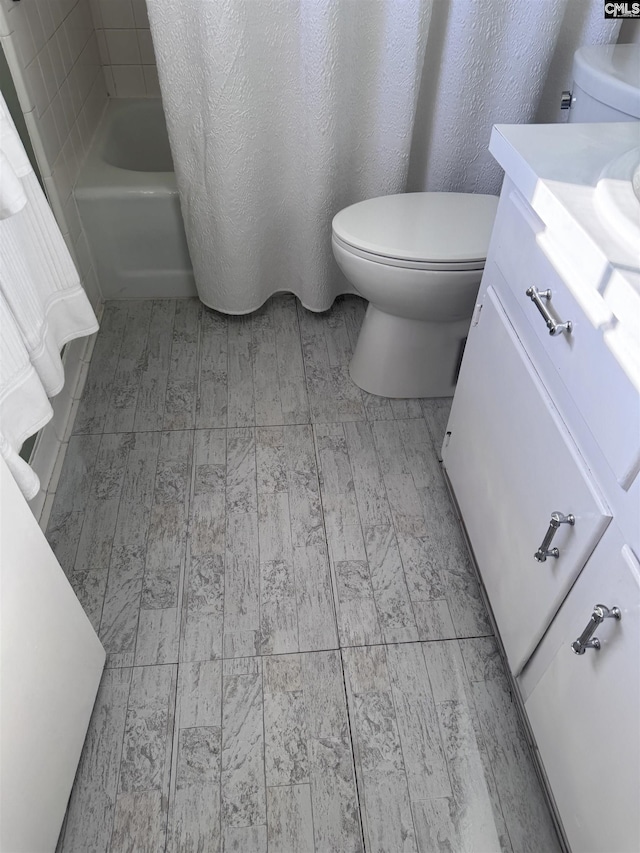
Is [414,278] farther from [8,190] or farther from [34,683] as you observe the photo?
[34,683]

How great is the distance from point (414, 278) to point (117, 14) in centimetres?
145

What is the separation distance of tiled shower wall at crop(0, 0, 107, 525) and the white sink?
45.4 inches

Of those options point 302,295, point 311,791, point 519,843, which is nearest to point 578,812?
point 519,843

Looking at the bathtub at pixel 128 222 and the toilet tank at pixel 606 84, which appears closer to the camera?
the toilet tank at pixel 606 84

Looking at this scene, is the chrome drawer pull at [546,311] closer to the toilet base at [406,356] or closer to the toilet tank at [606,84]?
the toilet tank at [606,84]

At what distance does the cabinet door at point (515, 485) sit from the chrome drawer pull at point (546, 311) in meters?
0.10

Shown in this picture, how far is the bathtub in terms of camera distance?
179cm

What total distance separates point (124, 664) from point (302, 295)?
1.13 m

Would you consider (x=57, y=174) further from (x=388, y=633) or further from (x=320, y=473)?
(x=388, y=633)

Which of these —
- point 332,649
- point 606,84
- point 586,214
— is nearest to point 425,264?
point 606,84

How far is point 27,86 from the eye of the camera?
4.82 ft

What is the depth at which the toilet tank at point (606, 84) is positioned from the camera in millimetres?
1166

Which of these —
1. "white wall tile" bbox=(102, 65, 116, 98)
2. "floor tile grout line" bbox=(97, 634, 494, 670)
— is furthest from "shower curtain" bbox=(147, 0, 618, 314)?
"floor tile grout line" bbox=(97, 634, 494, 670)

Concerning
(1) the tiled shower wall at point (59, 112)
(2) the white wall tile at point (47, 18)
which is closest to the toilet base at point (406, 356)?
(1) the tiled shower wall at point (59, 112)
